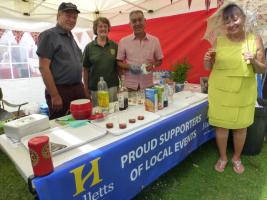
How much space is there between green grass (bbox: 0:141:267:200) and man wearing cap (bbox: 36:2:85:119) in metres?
0.74

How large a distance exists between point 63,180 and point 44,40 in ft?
3.54

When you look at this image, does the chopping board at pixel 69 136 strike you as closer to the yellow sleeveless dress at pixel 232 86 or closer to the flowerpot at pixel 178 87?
the yellow sleeveless dress at pixel 232 86

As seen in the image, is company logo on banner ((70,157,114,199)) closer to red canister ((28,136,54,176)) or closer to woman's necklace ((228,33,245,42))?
red canister ((28,136,54,176))

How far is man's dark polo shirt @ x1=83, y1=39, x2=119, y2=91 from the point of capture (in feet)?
6.80

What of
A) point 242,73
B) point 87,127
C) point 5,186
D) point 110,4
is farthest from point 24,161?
point 110,4

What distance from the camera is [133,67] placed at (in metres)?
1.93

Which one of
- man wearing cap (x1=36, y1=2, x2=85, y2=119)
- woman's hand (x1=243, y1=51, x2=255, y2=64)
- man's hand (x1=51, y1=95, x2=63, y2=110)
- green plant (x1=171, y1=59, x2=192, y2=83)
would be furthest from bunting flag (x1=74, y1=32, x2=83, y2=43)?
woman's hand (x1=243, y1=51, x2=255, y2=64)

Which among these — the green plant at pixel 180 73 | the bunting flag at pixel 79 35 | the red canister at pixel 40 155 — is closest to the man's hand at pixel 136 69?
the green plant at pixel 180 73

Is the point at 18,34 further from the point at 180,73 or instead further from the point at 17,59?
the point at 180,73

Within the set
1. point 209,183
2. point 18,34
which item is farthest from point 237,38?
point 18,34

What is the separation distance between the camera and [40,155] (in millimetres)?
792

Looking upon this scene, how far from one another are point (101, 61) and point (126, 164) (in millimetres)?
1173

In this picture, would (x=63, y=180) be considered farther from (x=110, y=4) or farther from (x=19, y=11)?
(x=110, y=4)

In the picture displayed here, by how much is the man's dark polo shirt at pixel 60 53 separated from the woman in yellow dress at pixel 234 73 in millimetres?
1006
